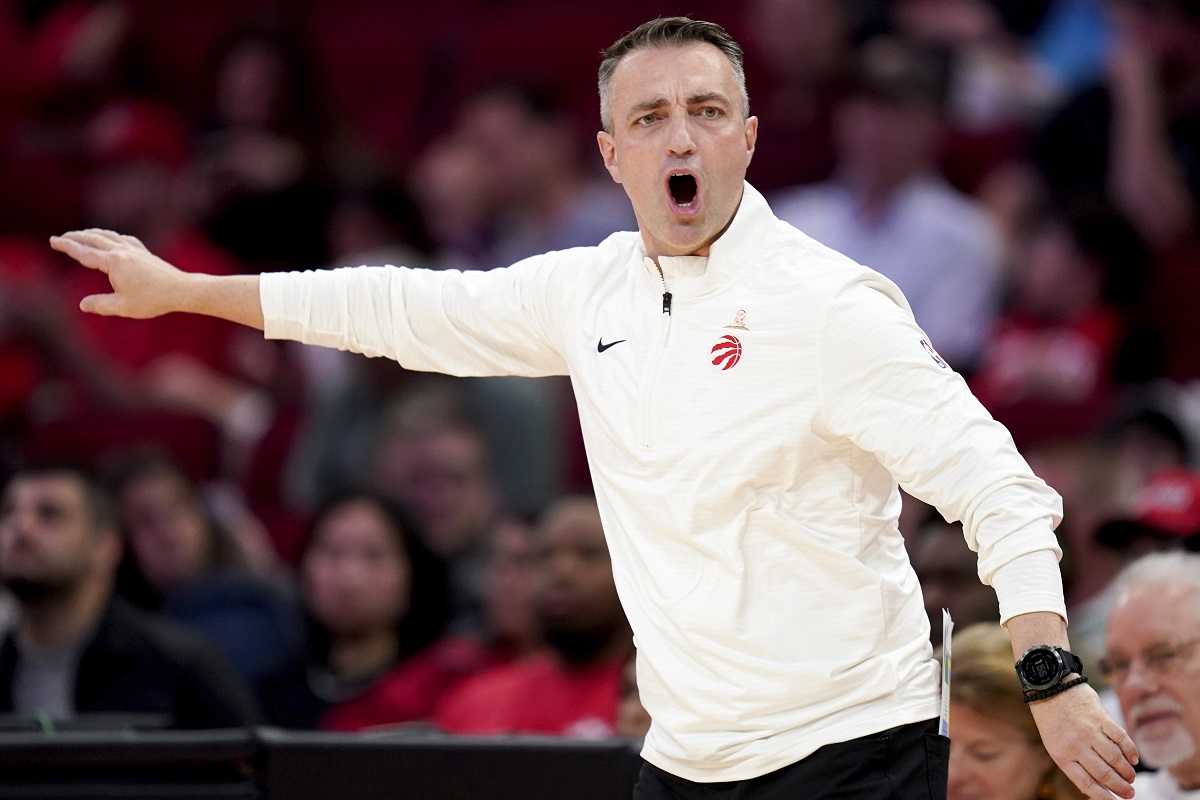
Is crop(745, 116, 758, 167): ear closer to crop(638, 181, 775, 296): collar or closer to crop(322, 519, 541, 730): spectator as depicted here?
crop(638, 181, 775, 296): collar

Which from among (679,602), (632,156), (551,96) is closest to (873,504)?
(679,602)

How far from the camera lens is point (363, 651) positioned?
5.82 metres

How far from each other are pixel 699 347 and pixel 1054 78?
561 cm

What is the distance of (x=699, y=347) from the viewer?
105 inches

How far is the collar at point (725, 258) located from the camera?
2713 millimetres

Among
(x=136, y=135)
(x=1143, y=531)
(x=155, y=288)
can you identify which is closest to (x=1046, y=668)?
(x=155, y=288)

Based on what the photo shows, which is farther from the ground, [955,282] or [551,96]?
[551,96]

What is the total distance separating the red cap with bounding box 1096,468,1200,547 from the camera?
183 inches

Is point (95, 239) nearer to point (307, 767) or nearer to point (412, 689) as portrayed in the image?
point (307, 767)

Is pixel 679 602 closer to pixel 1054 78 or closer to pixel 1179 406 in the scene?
pixel 1179 406

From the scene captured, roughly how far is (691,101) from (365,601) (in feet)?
11.1

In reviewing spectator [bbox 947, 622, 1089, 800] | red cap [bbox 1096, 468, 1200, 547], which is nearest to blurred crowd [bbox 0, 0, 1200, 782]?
red cap [bbox 1096, 468, 1200, 547]

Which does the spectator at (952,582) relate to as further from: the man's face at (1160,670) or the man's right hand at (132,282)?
the man's right hand at (132,282)

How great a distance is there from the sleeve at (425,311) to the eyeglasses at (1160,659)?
1300 millimetres
